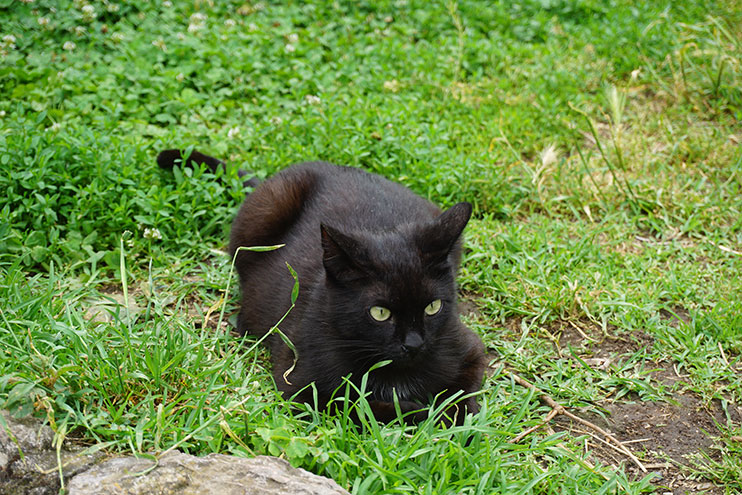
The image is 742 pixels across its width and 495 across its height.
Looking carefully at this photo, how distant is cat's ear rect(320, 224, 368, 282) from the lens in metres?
2.74

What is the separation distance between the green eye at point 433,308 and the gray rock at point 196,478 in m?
0.80

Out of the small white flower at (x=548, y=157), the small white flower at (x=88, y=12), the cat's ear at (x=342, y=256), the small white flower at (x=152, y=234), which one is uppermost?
the small white flower at (x=88, y=12)

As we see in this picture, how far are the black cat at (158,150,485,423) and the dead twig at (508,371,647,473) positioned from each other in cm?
31

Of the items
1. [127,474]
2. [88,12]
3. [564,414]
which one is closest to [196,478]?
[127,474]

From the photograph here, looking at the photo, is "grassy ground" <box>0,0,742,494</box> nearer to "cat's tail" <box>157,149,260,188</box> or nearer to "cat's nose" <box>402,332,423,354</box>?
"cat's tail" <box>157,149,260,188</box>

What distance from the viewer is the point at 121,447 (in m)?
2.45

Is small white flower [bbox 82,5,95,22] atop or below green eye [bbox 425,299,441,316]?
atop

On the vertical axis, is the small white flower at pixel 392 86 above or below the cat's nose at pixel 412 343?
below

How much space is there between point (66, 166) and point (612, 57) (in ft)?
15.6

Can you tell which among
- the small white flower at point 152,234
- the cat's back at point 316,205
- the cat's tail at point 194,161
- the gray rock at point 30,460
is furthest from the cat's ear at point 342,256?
the cat's tail at point 194,161

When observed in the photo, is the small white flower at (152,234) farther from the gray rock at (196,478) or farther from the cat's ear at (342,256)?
the gray rock at (196,478)

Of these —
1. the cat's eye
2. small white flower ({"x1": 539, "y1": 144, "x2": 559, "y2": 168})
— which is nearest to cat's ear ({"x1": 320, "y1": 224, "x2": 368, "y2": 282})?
the cat's eye

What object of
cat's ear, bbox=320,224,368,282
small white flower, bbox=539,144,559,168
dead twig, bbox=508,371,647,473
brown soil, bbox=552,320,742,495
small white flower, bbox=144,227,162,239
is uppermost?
cat's ear, bbox=320,224,368,282

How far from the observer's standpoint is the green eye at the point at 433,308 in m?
2.86
